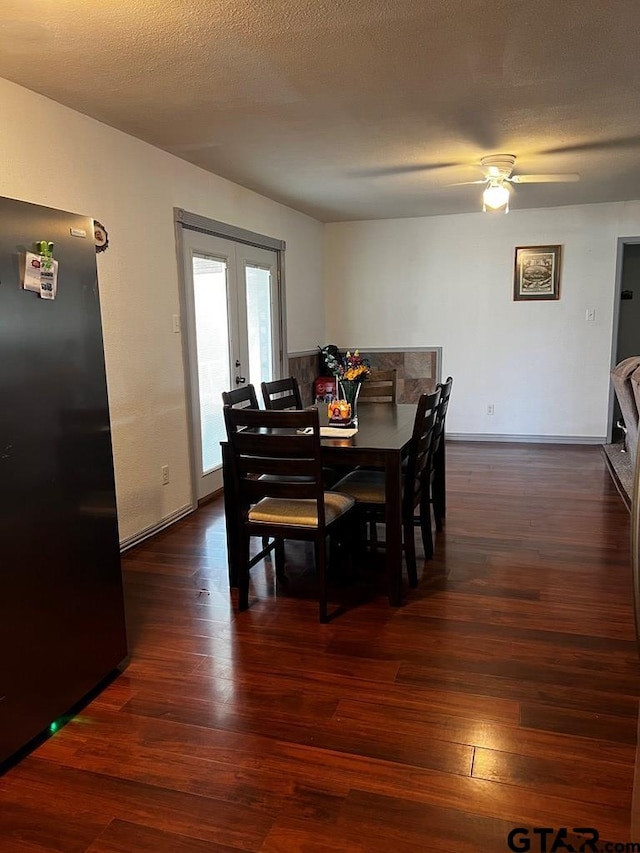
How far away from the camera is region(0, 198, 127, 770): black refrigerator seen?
1.80 m

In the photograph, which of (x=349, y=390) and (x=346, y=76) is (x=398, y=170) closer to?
(x=346, y=76)

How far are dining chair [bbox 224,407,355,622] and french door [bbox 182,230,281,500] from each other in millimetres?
1597

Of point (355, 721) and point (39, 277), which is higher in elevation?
point (39, 277)

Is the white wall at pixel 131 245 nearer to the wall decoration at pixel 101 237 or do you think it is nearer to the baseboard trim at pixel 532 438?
the wall decoration at pixel 101 237

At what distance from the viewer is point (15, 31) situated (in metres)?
2.22

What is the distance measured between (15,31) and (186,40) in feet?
1.98

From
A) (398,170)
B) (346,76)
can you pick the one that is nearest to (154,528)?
(346,76)

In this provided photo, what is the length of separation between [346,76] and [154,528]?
2732 millimetres

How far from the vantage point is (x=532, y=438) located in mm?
6402

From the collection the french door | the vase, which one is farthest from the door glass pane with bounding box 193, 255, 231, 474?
the vase

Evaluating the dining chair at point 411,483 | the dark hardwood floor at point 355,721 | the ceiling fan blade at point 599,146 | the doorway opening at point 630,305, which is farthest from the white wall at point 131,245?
the doorway opening at point 630,305

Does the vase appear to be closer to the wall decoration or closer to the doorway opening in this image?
the wall decoration

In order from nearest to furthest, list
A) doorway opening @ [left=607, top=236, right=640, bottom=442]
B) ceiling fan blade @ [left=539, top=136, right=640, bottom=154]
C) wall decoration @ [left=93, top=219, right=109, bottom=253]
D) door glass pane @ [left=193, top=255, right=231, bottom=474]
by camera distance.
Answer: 1. wall decoration @ [left=93, top=219, right=109, bottom=253]
2. ceiling fan blade @ [left=539, top=136, right=640, bottom=154]
3. door glass pane @ [left=193, top=255, right=231, bottom=474]
4. doorway opening @ [left=607, top=236, right=640, bottom=442]

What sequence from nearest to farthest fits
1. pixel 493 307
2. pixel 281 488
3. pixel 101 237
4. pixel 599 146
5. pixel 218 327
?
pixel 281 488, pixel 101 237, pixel 599 146, pixel 218 327, pixel 493 307
